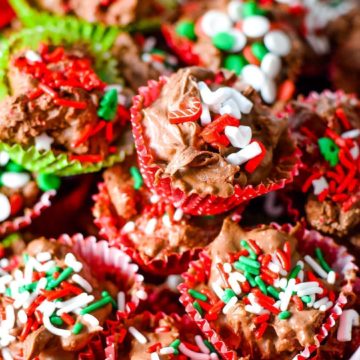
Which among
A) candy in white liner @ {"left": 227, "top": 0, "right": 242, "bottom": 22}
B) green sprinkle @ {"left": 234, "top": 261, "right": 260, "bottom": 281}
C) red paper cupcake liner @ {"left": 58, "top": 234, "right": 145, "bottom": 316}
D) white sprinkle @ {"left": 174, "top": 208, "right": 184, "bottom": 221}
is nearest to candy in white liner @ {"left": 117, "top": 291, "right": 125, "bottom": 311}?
red paper cupcake liner @ {"left": 58, "top": 234, "right": 145, "bottom": 316}

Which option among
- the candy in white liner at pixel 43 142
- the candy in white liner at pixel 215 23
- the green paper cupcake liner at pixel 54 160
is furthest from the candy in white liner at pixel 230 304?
the candy in white liner at pixel 215 23

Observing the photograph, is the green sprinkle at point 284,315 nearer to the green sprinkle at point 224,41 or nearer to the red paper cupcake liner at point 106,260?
the red paper cupcake liner at point 106,260

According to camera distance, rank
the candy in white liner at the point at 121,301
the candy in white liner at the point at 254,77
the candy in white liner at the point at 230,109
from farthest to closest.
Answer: the candy in white liner at the point at 254,77
the candy in white liner at the point at 121,301
the candy in white liner at the point at 230,109

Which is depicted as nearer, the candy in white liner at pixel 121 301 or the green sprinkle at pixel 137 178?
the candy in white liner at pixel 121 301

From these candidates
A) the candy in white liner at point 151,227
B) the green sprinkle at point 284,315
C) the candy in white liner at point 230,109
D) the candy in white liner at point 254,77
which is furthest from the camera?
the candy in white liner at point 254,77

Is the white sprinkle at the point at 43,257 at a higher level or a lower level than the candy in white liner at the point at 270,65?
higher

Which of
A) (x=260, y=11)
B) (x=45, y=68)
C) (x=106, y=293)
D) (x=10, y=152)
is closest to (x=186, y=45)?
(x=260, y=11)

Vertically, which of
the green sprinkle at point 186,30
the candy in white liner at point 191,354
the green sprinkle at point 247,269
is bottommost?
the candy in white liner at point 191,354
